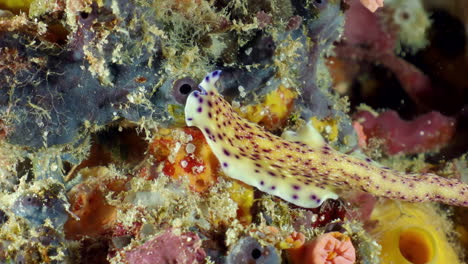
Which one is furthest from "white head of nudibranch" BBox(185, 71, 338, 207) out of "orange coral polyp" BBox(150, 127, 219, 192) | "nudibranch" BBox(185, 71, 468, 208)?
"orange coral polyp" BBox(150, 127, 219, 192)

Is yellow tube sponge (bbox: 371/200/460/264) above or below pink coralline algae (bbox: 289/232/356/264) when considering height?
below

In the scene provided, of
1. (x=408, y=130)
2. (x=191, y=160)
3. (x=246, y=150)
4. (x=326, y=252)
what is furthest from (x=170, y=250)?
(x=408, y=130)

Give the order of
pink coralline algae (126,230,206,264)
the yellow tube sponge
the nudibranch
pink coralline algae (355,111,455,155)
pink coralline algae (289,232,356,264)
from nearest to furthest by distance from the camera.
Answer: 1. pink coralline algae (126,230,206,264)
2. pink coralline algae (289,232,356,264)
3. the nudibranch
4. the yellow tube sponge
5. pink coralline algae (355,111,455,155)

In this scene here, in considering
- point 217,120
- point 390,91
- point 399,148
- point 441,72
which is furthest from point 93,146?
point 441,72

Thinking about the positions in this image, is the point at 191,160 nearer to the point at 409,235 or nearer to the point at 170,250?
the point at 170,250

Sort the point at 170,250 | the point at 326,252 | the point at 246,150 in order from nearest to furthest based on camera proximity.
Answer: the point at 170,250 < the point at 326,252 < the point at 246,150

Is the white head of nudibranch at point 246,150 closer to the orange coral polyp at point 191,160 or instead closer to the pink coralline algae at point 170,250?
the orange coral polyp at point 191,160

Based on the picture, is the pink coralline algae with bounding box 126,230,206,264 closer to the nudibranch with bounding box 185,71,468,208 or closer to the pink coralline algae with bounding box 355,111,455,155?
the nudibranch with bounding box 185,71,468,208
